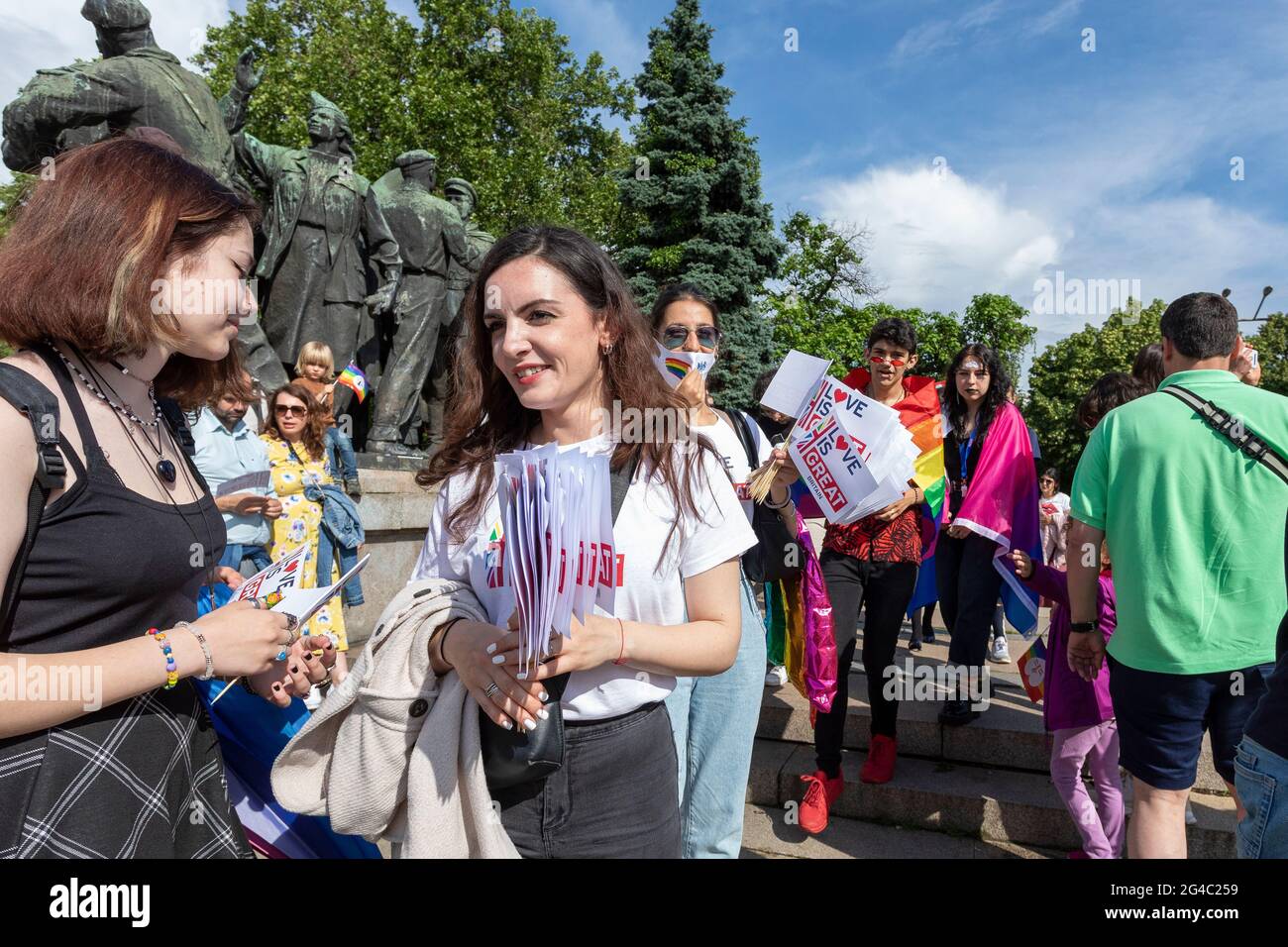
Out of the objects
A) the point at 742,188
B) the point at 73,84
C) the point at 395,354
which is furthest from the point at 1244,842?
the point at 742,188

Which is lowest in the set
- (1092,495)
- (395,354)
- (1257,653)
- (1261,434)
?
(1257,653)

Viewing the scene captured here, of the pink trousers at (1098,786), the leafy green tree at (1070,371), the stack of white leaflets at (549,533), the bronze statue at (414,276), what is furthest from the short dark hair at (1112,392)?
the leafy green tree at (1070,371)

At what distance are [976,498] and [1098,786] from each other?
1.47 metres

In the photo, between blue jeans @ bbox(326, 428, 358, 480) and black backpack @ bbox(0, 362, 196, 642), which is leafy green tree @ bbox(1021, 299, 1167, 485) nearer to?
blue jeans @ bbox(326, 428, 358, 480)

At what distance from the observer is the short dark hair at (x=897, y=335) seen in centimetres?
391

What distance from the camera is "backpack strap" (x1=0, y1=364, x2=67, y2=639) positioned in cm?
117

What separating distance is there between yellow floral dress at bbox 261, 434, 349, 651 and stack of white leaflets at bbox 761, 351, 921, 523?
3.23m

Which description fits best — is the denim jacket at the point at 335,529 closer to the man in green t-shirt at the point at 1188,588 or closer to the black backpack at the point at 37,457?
the black backpack at the point at 37,457

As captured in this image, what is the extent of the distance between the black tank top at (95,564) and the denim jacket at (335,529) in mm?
3768

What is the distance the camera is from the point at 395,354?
9781mm

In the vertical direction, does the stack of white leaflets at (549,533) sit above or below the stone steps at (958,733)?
above

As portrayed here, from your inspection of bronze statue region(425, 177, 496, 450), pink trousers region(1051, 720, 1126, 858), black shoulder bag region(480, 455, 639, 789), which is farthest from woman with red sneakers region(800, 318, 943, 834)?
bronze statue region(425, 177, 496, 450)
